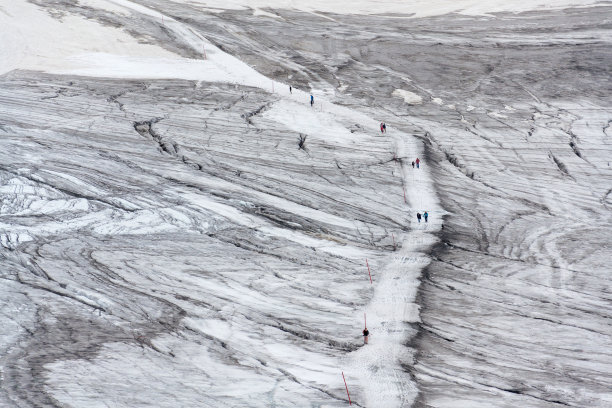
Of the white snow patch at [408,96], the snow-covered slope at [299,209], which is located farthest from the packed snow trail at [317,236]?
the white snow patch at [408,96]

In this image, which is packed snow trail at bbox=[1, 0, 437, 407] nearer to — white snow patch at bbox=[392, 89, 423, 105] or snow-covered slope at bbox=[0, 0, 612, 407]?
snow-covered slope at bbox=[0, 0, 612, 407]

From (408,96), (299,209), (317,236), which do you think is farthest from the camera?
(408,96)

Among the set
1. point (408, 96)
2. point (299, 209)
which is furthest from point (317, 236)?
point (408, 96)

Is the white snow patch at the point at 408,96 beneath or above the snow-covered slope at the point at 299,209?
above

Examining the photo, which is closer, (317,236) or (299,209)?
(317,236)

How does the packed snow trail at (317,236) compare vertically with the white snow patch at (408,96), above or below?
below

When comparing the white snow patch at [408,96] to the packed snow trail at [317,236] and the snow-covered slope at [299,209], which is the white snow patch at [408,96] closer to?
the snow-covered slope at [299,209]

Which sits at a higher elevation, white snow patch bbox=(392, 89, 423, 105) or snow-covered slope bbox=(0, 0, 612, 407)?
white snow patch bbox=(392, 89, 423, 105)

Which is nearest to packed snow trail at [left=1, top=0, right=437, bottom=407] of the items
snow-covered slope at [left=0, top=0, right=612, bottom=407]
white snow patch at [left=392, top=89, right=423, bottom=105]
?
snow-covered slope at [left=0, top=0, right=612, bottom=407]

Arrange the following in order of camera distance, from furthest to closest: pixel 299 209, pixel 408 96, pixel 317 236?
1. pixel 408 96
2. pixel 299 209
3. pixel 317 236

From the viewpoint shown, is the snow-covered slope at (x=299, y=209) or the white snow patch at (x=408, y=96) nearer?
the snow-covered slope at (x=299, y=209)

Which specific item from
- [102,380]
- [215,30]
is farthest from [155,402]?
[215,30]

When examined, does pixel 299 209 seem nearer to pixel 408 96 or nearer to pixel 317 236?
Result: pixel 317 236
